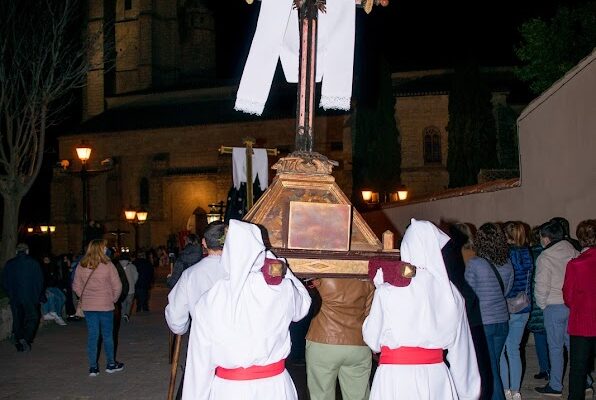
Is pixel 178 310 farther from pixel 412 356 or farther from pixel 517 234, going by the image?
pixel 517 234

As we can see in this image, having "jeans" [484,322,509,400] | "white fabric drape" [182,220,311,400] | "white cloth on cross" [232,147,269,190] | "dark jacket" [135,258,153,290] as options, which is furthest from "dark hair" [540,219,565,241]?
"dark jacket" [135,258,153,290]

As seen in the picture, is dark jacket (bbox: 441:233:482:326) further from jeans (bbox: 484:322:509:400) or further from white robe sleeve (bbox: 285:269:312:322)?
white robe sleeve (bbox: 285:269:312:322)

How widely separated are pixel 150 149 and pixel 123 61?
394 inches

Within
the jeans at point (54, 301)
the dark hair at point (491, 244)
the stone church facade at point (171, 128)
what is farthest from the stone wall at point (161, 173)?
the dark hair at point (491, 244)

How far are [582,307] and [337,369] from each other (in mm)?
2730

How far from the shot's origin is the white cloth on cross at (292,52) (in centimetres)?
496

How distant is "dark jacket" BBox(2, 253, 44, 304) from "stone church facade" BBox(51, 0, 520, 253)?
3027 centimetres

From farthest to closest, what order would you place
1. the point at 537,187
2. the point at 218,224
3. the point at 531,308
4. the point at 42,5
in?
the point at 42,5 < the point at 537,187 < the point at 531,308 < the point at 218,224

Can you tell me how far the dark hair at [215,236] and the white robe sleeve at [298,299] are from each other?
57.2 inches

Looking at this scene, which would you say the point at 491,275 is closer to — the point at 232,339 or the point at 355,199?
the point at 232,339

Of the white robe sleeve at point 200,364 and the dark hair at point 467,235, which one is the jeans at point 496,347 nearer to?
the dark hair at point 467,235

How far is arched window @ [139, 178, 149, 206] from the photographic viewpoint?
51.5 metres

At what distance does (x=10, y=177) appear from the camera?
720 inches

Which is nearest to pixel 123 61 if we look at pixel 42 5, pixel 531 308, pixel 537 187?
pixel 42 5
